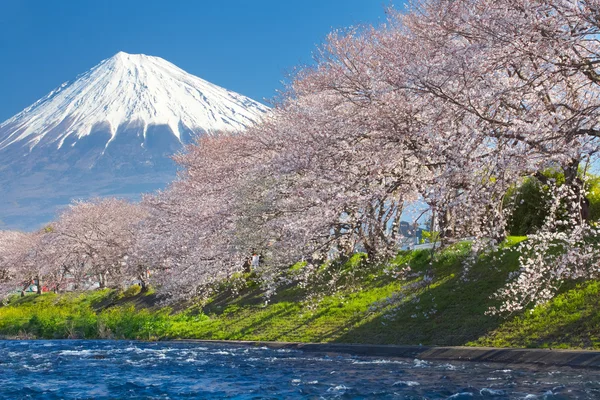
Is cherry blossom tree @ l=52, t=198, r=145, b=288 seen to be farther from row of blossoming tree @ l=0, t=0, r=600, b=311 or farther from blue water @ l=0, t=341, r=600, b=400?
blue water @ l=0, t=341, r=600, b=400

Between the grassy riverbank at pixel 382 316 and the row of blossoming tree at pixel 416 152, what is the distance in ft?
2.41

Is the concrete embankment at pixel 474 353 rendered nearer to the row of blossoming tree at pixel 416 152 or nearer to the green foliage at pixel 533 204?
the row of blossoming tree at pixel 416 152

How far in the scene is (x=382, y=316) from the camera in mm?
18562

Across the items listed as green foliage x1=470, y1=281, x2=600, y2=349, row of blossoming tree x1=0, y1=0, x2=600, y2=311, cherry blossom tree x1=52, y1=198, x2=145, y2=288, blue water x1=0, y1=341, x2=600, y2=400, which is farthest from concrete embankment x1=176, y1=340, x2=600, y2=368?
cherry blossom tree x1=52, y1=198, x2=145, y2=288

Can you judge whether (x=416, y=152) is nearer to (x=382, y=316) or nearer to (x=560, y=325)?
(x=560, y=325)

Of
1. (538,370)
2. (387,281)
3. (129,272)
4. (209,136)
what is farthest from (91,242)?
(538,370)

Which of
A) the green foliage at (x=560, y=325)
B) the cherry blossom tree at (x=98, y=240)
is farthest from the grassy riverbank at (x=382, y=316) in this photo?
the cherry blossom tree at (x=98, y=240)

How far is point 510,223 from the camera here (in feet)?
72.7

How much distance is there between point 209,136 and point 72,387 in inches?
1254

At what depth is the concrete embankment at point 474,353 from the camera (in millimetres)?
11969

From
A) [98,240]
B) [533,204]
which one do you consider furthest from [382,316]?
[98,240]

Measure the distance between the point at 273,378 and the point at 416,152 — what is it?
6.04 meters

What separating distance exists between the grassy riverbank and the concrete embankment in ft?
1.67

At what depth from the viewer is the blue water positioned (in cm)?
1073
